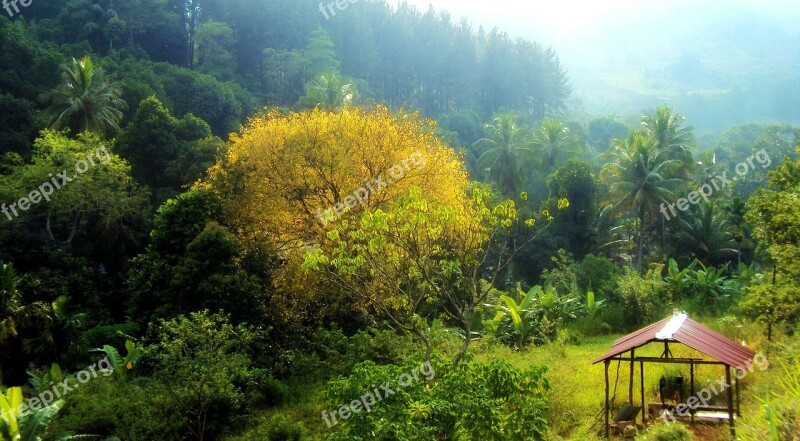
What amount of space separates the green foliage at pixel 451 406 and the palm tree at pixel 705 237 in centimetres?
2784

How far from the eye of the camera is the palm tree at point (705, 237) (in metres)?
33.7

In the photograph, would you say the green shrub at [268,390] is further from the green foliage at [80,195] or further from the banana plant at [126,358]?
the green foliage at [80,195]

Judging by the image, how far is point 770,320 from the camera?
13.2m

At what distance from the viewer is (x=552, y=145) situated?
153ft

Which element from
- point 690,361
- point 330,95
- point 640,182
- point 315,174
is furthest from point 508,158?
point 690,361

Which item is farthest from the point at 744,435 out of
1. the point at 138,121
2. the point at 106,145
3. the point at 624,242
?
the point at 624,242

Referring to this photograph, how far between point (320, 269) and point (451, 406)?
7089mm

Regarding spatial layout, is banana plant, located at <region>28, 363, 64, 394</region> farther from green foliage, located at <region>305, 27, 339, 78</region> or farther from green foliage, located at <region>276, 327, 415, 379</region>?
green foliage, located at <region>305, 27, 339, 78</region>

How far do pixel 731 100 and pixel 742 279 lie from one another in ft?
356

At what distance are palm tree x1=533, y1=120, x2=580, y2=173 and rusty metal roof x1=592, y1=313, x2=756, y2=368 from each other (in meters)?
35.1

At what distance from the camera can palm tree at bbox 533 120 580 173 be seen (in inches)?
1812

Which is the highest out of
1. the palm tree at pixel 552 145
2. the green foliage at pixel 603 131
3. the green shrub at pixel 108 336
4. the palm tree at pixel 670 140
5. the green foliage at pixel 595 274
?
the green foliage at pixel 603 131

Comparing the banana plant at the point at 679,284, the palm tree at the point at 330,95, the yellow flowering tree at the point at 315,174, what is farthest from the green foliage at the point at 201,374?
the palm tree at the point at 330,95

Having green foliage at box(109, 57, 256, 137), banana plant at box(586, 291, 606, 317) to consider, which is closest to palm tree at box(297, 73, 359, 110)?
green foliage at box(109, 57, 256, 137)
